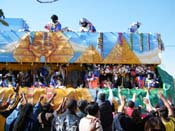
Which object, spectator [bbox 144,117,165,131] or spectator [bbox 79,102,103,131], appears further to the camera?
spectator [bbox 79,102,103,131]

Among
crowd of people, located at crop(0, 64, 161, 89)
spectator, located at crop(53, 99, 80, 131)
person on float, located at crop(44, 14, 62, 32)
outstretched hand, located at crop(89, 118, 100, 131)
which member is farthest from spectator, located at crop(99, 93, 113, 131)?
person on float, located at crop(44, 14, 62, 32)

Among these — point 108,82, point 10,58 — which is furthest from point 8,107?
point 108,82

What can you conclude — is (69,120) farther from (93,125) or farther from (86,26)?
(86,26)

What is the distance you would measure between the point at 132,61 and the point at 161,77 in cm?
118

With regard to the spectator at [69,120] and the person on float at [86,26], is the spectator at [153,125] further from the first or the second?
the person on float at [86,26]

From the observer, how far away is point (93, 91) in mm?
13930

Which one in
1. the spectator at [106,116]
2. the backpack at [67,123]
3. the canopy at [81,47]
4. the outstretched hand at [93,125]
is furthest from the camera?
the canopy at [81,47]

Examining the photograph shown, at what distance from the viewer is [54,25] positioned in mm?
15477

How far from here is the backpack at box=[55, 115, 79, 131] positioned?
6180 mm

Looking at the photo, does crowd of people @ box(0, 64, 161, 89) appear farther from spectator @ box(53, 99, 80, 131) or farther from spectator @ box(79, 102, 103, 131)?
spectator @ box(79, 102, 103, 131)

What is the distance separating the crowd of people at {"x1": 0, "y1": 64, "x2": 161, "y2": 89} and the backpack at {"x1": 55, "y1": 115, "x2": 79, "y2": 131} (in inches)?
325

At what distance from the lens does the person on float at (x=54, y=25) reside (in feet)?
50.5

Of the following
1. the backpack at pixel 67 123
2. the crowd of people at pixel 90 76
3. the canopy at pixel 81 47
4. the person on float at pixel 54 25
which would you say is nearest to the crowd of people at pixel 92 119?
the backpack at pixel 67 123

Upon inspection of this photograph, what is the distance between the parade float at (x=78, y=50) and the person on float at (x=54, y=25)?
456 mm
